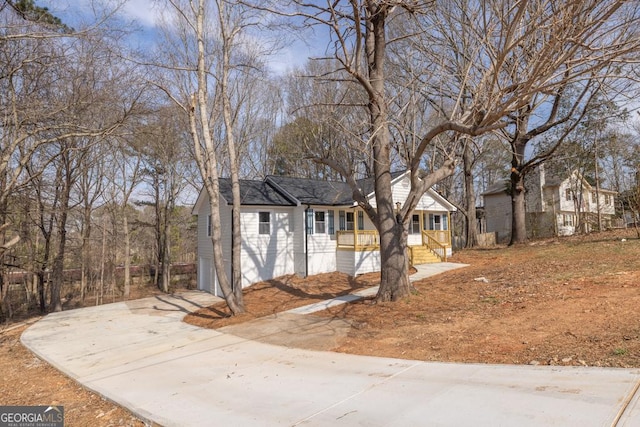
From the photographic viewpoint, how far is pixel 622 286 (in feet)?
26.2

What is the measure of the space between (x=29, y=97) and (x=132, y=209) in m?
17.3

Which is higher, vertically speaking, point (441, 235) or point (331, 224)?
point (331, 224)

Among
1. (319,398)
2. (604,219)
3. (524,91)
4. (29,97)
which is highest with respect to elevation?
(29,97)

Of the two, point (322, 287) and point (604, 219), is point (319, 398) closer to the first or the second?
point (322, 287)

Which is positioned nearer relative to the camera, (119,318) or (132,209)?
(119,318)

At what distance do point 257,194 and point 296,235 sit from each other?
258cm

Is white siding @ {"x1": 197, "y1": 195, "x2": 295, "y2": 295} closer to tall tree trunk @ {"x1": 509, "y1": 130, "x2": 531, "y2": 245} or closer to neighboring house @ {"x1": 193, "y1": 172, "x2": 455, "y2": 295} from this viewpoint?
neighboring house @ {"x1": 193, "y1": 172, "x2": 455, "y2": 295}

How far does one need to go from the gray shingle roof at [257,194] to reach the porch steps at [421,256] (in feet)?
19.7

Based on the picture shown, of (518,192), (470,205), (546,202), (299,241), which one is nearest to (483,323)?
(299,241)

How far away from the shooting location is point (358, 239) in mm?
17094

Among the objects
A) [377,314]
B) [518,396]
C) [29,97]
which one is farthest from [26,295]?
[518,396]

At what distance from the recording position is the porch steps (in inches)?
704

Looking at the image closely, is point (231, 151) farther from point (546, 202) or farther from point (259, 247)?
point (546, 202)

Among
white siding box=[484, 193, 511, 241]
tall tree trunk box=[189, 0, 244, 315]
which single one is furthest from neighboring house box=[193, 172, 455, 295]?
white siding box=[484, 193, 511, 241]
